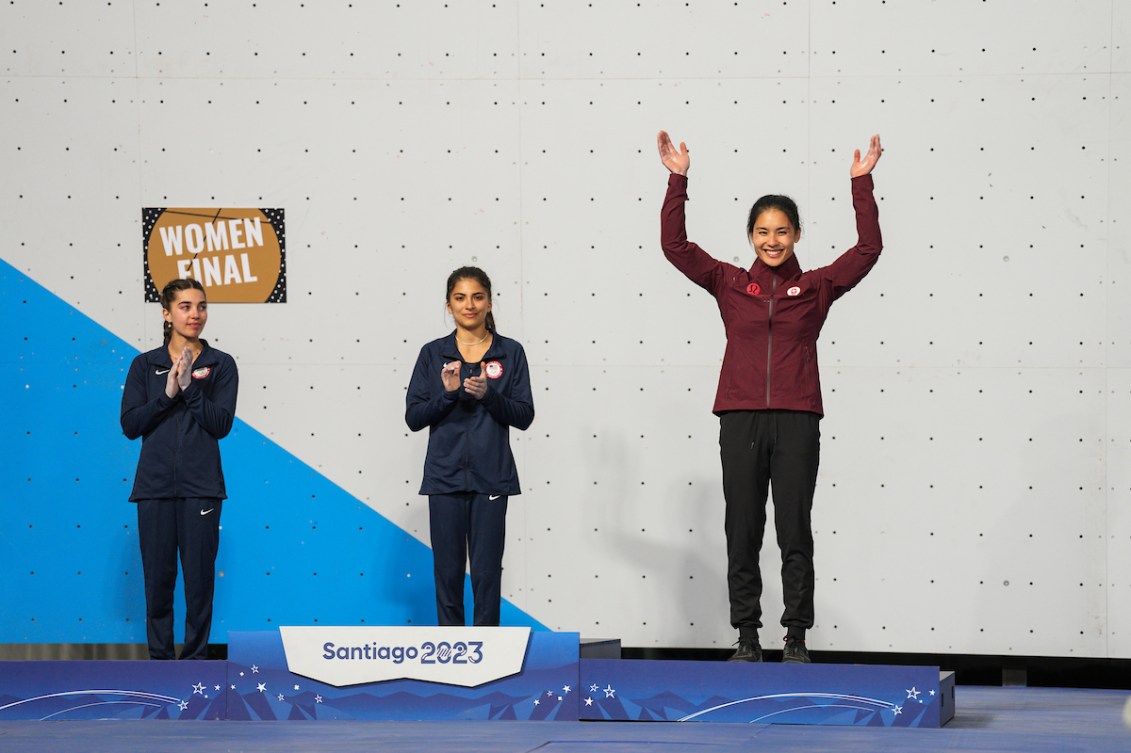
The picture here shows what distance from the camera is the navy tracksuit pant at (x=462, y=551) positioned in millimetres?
4355

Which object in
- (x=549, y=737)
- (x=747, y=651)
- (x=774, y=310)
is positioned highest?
(x=774, y=310)

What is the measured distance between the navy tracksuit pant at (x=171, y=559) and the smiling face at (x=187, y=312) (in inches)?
22.9

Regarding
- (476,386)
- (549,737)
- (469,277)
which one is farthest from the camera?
(469,277)

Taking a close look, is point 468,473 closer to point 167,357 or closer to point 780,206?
point 167,357

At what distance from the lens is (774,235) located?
4.00 meters

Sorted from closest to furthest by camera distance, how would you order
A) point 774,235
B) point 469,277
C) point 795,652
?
point 795,652 < point 774,235 < point 469,277

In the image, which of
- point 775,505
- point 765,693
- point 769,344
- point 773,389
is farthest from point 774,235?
point 765,693

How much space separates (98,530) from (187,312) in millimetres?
1443

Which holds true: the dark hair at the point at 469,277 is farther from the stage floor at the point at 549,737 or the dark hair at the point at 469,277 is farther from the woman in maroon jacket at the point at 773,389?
the stage floor at the point at 549,737

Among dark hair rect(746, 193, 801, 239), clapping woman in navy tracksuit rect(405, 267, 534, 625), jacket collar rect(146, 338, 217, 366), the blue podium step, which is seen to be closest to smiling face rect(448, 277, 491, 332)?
clapping woman in navy tracksuit rect(405, 267, 534, 625)

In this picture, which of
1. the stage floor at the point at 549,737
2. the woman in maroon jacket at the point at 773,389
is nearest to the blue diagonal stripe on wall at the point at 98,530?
the stage floor at the point at 549,737

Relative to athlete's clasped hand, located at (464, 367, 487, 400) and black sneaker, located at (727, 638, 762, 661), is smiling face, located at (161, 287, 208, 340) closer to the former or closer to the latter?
athlete's clasped hand, located at (464, 367, 487, 400)

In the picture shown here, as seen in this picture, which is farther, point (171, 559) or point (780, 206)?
point (171, 559)

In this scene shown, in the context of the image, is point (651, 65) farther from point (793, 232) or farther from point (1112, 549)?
point (1112, 549)
